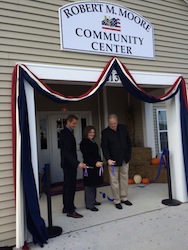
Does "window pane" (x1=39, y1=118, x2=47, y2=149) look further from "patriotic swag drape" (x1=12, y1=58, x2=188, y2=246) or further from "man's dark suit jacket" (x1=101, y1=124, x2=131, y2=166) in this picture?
"patriotic swag drape" (x1=12, y1=58, x2=188, y2=246)

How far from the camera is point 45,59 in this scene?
3.49 metres

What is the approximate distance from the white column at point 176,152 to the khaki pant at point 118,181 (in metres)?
0.99

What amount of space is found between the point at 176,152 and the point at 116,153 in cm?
124

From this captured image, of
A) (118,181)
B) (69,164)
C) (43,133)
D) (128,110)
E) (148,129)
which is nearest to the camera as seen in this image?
(69,164)

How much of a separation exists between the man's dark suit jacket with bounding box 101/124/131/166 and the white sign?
1349 millimetres

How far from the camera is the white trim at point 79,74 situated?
3.42m

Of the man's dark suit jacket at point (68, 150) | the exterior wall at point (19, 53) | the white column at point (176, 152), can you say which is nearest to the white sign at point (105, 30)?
the exterior wall at point (19, 53)

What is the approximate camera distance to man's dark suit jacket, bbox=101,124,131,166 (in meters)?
4.24

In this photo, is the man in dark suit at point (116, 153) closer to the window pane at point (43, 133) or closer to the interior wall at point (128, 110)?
the window pane at point (43, 133)

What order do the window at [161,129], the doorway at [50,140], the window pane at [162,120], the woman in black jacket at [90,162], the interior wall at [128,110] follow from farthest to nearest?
the window pane at [162,120] < the window at [161,129] < the interior wall at [128,110] < the doorway at [50,140] < the woman in black jacket at [90,162]

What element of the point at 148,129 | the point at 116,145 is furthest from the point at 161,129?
the point at 116,145

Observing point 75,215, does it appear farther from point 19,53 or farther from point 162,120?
point 162,120

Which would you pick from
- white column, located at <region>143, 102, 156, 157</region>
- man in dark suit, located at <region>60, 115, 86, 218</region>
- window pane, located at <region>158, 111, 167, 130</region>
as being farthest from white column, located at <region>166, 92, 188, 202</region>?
window pane, located at <region>158, 111, 167, 130</region>

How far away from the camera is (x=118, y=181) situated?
14.6 feet
